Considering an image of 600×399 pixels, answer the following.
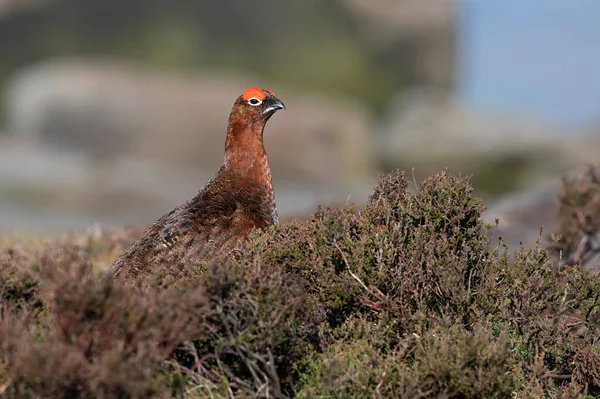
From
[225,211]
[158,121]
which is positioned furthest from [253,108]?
[158,121]

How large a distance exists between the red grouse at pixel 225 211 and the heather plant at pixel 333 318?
55 cm

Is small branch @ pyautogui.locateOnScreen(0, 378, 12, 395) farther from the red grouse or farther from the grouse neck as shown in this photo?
the grouse neck

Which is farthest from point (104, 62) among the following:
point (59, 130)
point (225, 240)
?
point (225, 240)

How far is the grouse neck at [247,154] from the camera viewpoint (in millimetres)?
5904

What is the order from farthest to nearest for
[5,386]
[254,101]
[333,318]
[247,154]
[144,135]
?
[144,135] → [254,101] → [247,154] → [333,318] → [5,386]

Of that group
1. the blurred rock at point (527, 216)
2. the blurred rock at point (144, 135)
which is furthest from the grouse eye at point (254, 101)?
the blurred rock at point (144, 135)

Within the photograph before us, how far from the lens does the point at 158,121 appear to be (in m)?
20.9

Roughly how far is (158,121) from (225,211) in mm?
16043

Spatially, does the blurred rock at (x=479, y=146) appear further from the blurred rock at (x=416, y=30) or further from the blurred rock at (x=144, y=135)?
the blurred rock at (x=416, y=30)

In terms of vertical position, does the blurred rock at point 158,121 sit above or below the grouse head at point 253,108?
above

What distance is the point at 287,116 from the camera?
69.3ft

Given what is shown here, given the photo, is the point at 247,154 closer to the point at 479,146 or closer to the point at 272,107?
the point at 272,107

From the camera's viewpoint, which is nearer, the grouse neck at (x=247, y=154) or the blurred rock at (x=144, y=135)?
the grouse neck at (x=247, y=154)

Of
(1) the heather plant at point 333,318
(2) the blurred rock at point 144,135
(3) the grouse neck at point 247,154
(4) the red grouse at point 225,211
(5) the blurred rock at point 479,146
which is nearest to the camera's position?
(1) the heather plant at point 333,318
